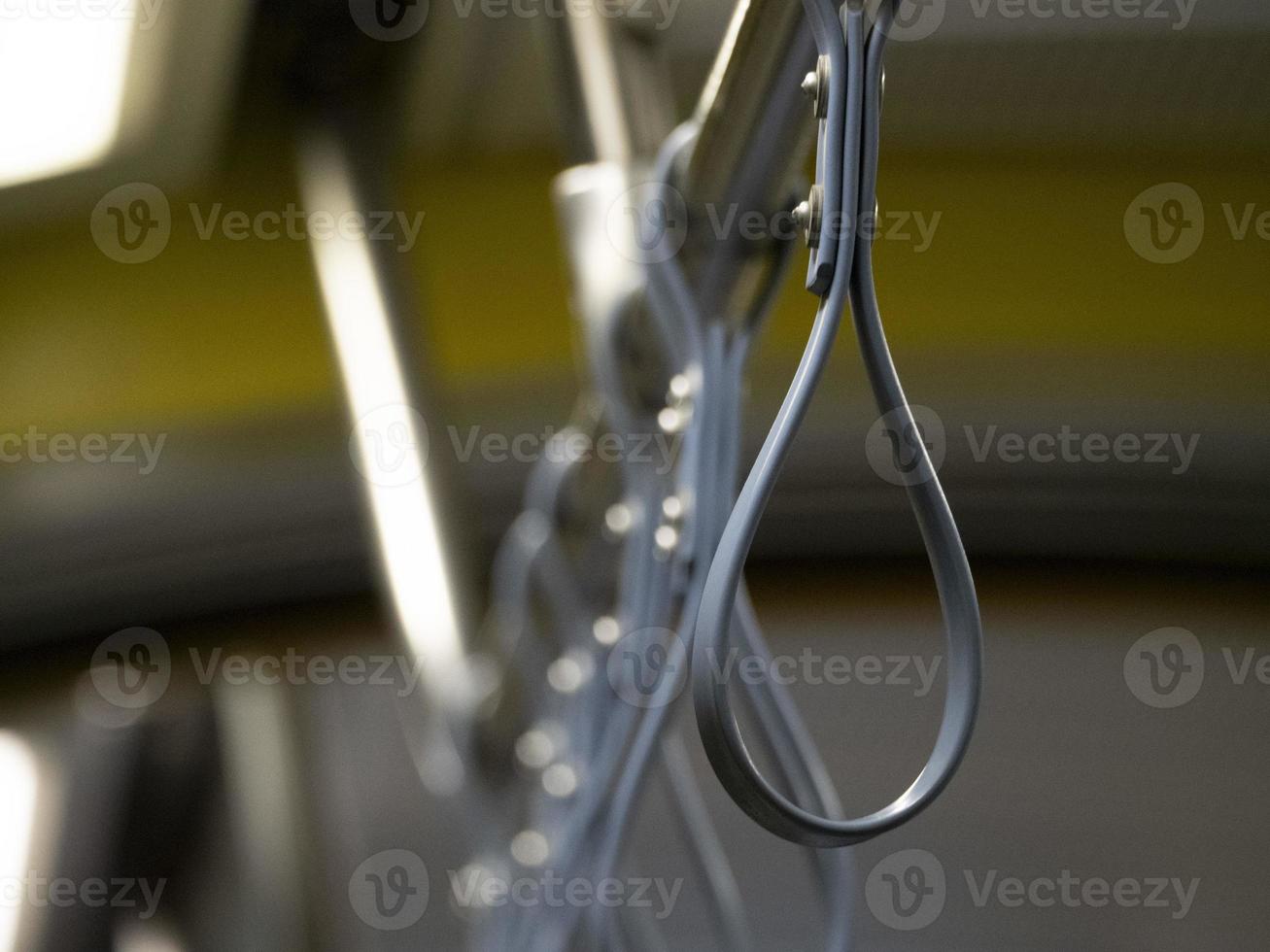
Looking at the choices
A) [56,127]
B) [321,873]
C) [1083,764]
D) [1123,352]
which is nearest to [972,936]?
[1083,764]

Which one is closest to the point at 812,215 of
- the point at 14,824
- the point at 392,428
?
the point at 392,428

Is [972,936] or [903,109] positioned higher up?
[903,109]

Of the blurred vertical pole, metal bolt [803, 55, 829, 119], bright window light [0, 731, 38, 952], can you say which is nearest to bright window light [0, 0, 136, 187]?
the blurred vertical pole

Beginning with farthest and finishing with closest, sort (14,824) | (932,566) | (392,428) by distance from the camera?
(14,824)
(392,428)
(932,566)

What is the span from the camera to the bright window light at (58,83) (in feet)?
3.18

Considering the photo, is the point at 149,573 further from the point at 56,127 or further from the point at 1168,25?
the point at 1168,25

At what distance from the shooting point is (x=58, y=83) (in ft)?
3.46

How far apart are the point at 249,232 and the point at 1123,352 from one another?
0.89 meters

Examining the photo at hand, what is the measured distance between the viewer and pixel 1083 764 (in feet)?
2.92

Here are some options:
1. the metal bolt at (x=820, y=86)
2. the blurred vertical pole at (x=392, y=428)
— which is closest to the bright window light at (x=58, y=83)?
the blurred vertical pole at (x=392, y=428)

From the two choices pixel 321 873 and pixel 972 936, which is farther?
pixel 321 873

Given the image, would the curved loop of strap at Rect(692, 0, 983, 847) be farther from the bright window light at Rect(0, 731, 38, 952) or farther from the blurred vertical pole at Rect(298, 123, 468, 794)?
the bright window light at Rect(0, 731, 38, 952)

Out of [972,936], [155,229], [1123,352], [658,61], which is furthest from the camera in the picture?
[155,229]

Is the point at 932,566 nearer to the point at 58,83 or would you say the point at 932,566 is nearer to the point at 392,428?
the point at 392,428
